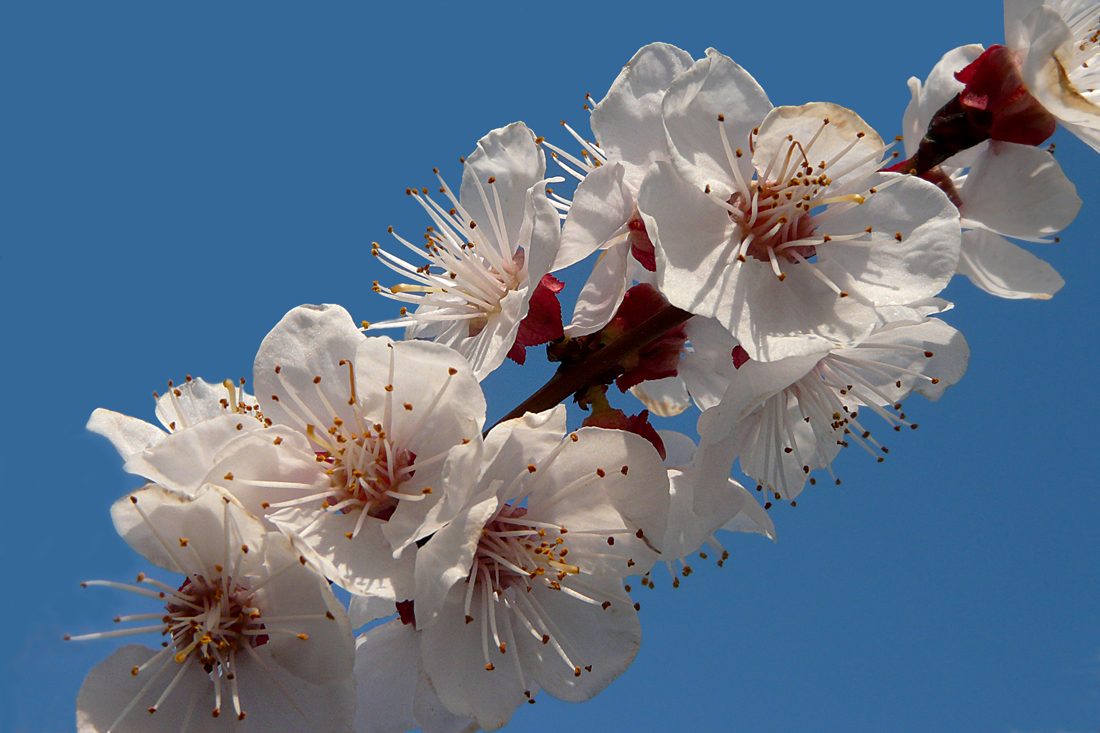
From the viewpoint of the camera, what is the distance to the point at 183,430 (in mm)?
1054

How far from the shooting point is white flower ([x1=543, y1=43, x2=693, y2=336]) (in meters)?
1.23

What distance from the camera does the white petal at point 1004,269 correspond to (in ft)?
4.63

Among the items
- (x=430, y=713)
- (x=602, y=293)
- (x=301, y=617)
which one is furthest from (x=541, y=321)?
(x=430, y=713)

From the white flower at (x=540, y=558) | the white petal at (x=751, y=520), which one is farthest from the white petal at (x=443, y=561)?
the white petal at (x=751, y=520)

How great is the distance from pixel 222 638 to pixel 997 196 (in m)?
1.51

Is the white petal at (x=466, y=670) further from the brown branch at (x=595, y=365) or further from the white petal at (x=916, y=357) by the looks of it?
the white petal at (x=916, y=357)

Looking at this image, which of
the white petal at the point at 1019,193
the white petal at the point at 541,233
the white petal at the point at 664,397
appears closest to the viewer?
the white petal at the point at 541,233

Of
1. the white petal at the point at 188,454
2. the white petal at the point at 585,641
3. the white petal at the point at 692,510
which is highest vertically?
the white petal at the point at 188,454

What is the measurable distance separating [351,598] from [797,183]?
42.3 inches

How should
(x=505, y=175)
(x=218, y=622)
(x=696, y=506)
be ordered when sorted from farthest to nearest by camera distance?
(x=505, y=175) < (x=696, y=506) < (x=218, y=622)

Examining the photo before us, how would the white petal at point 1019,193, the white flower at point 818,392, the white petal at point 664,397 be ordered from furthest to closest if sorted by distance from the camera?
the white petal at point 664,397 → the white flower at point 818,392 → the white petal at point 1019,193

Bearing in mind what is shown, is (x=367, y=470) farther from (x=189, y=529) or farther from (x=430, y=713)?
(x=430, y=713)

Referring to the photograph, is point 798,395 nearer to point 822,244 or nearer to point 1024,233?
point 822,244

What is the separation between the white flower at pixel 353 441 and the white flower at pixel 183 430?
2.1 inches
